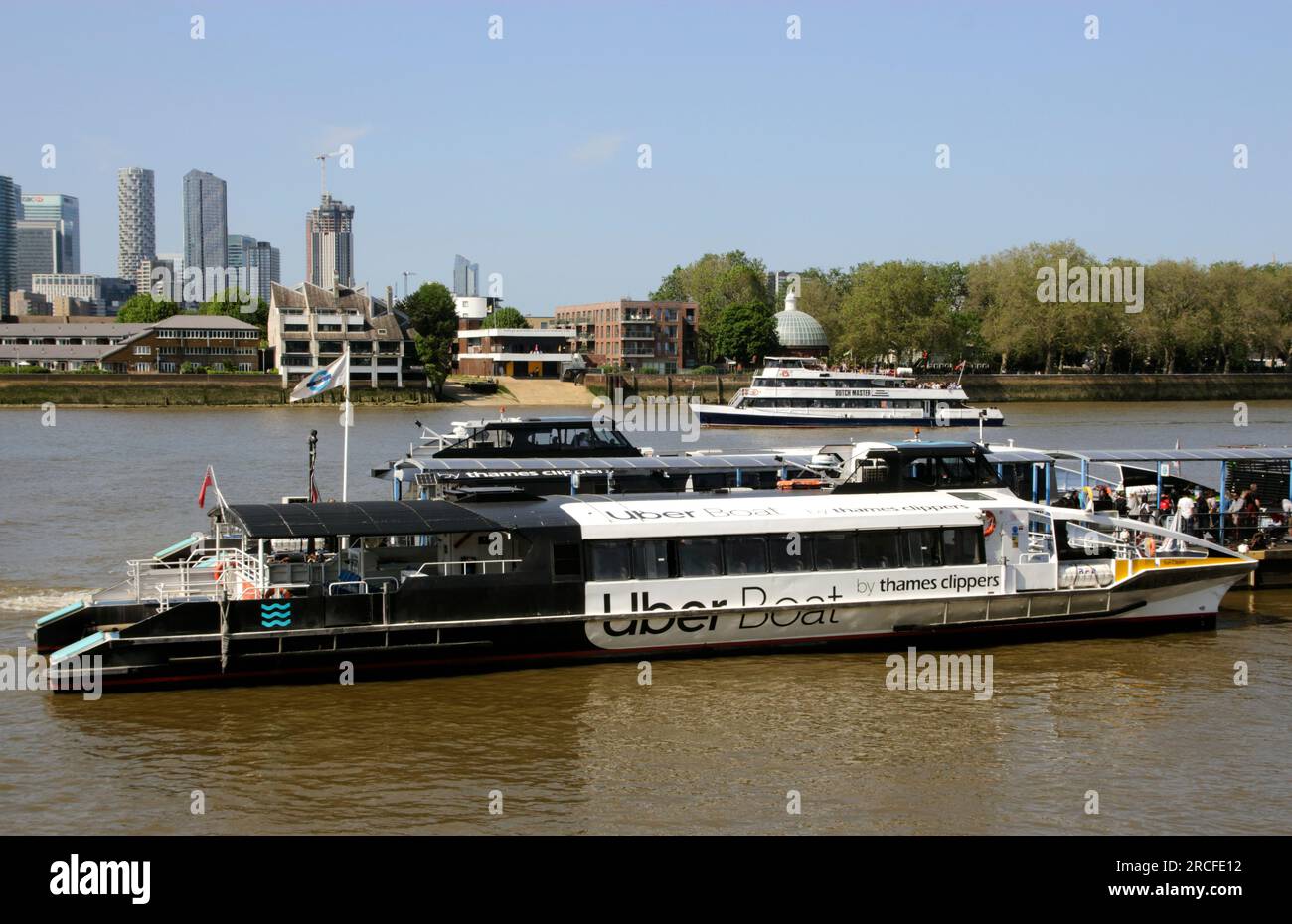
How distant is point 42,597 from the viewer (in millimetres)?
26688

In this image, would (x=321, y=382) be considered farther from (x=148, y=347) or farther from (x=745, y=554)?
(x=148, y=347)

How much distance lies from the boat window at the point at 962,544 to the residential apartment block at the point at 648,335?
413ft

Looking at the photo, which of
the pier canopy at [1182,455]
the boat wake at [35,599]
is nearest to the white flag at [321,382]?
the boat wake at [35,599]

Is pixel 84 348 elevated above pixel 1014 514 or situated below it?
above

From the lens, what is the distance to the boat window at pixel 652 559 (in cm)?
2136

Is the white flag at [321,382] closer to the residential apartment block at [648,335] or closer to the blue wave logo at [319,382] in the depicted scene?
the blue wave logo at [319,382]

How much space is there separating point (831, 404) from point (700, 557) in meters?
77.0

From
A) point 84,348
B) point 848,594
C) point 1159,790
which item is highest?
point 84,348

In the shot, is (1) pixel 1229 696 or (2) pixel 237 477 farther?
(2) pixel 237 477

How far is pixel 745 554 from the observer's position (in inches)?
861

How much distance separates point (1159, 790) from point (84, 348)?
129888mm

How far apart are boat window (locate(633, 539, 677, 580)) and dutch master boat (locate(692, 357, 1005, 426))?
2900 inches
